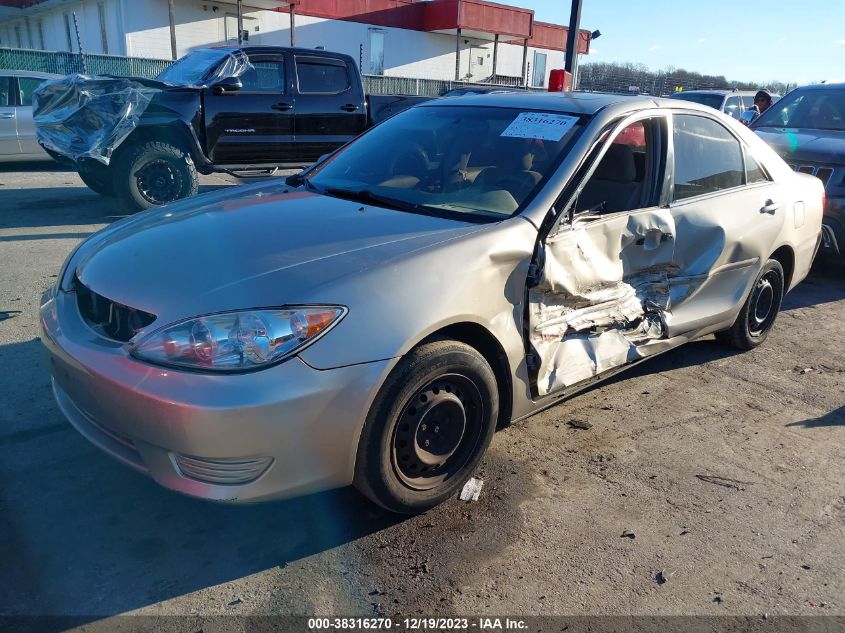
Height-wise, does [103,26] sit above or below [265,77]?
above

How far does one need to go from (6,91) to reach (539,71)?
3314 cm

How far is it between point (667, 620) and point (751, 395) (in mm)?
2278

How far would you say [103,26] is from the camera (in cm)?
2488

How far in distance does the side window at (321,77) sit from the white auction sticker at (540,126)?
6.38m

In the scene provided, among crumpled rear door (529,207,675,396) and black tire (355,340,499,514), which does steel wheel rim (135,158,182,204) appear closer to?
crumpled rear door (529,207,675,396)

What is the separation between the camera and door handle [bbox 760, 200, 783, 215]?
14.5ft

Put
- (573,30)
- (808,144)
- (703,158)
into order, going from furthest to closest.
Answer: (573,30)
(808,144)
(703,158)

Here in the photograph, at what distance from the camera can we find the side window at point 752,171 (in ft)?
14.6

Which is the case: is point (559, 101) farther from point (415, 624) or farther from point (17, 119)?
point (17, 119)

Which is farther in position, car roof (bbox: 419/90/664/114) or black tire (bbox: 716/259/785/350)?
black tire (bbox: 716/259/785/350)

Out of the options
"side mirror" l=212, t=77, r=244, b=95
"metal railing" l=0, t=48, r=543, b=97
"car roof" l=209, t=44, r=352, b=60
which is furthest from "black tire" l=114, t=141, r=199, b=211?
"metal railing" l=0, t=48, r=543, b=97

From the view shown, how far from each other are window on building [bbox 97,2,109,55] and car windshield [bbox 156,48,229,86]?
18.7m

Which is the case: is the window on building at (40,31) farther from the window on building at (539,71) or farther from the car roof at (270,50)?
the car roof at (270,50)

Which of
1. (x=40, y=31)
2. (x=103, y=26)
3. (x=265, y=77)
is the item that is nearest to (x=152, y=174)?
(x=265, y=77)
